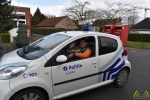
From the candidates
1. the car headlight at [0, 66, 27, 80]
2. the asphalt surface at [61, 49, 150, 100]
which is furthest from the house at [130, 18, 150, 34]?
the car headlight at [0, 66, 27, 80]

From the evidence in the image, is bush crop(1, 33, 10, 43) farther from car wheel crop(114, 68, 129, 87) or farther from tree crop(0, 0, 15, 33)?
car wheel crop(114, 68, 129, 87)

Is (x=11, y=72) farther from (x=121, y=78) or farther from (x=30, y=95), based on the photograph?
(x=121, y=78)

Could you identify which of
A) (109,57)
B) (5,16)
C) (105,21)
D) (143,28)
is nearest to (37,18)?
(143,28)

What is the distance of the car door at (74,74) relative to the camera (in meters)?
2.64

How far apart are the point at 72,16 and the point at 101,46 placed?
1977 centimetres

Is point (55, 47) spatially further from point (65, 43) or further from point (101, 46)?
point (101, 46)

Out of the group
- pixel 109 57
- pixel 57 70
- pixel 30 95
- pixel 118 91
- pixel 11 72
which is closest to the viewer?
pixel 11 72

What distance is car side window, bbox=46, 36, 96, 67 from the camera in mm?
2789

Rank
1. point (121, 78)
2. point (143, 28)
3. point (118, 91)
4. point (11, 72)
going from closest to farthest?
point (11, 72) → point (118, 91) → point (121, 78) → point (143, 28)

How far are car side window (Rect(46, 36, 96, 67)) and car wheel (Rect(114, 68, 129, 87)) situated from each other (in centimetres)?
120

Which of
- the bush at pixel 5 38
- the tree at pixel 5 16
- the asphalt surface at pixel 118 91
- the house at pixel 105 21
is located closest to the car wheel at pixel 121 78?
the asphalt surface at pixel 118 91

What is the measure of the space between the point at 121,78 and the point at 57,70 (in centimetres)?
218

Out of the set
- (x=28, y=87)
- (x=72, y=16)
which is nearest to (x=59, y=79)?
(x=28, y=87)

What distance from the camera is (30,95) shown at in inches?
95.3
